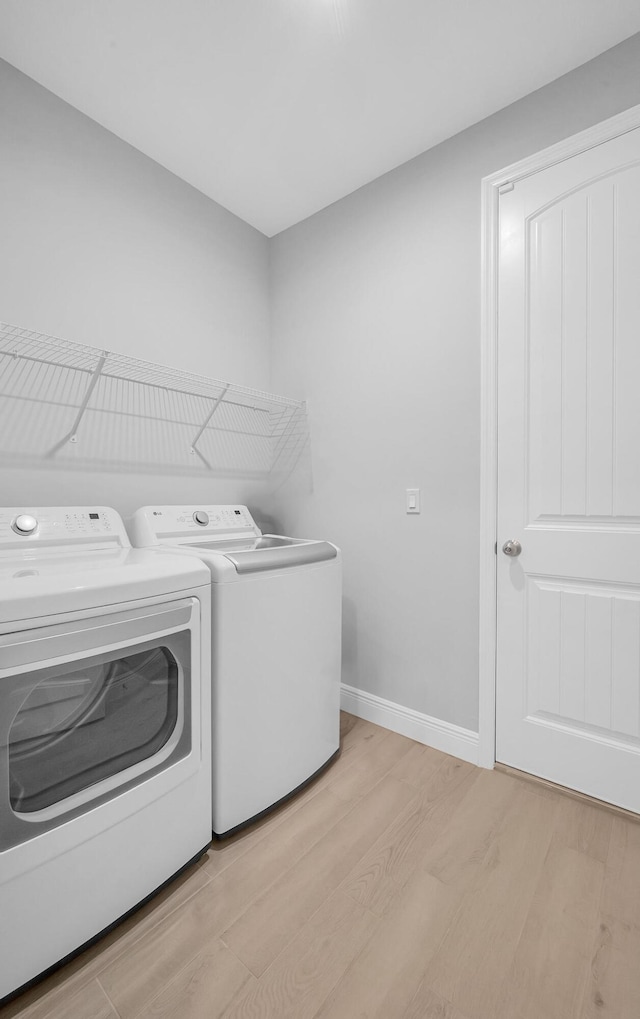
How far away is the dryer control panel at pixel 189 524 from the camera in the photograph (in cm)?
185

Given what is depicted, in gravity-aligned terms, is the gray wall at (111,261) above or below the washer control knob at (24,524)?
above

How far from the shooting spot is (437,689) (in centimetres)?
193

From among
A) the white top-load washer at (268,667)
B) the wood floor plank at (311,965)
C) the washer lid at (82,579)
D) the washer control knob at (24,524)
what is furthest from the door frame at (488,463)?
the washer control knob at (24,524)

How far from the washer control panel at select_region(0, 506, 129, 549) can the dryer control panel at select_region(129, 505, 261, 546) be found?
0.43 feet

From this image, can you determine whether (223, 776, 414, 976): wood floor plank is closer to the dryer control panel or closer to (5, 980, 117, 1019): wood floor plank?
(5, 980, 117, 1019): wood floor plank

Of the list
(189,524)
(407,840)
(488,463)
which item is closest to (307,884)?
(407,840)

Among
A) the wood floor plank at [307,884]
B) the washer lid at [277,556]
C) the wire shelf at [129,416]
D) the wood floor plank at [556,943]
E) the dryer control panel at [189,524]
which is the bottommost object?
the wood floor plank at [556,943]

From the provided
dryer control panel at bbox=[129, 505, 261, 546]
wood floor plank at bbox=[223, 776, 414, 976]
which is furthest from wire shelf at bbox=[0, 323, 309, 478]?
wood floor plank at bbox=[223, 776, 414, 976]

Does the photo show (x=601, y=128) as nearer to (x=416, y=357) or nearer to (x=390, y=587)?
(x=416, y=357)

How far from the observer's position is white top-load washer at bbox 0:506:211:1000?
0.93 meters

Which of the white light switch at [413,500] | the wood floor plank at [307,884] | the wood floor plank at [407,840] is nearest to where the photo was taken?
the wood floor plank at [307,884]

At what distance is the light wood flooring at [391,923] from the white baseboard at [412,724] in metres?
0.23

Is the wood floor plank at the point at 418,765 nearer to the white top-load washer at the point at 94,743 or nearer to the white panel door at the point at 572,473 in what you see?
the white panel door at the point at 572,473

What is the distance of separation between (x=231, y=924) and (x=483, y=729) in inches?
43.7
